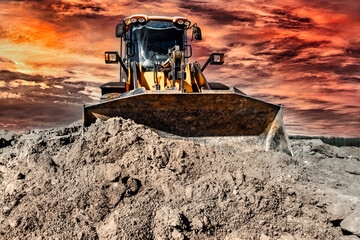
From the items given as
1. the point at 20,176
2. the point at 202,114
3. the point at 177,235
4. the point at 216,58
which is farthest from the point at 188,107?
the point at 20,176

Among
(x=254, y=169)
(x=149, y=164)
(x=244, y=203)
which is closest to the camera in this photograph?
(x=244, y=203)

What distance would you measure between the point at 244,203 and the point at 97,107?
285cm

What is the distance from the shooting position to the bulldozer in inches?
210

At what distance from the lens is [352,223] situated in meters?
3.80

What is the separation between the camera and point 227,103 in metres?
5.52

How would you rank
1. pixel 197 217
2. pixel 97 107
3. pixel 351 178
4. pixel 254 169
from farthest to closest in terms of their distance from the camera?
pixel 351 178 → pixel 97 107 → pixel 254 169 → pixel 197 217

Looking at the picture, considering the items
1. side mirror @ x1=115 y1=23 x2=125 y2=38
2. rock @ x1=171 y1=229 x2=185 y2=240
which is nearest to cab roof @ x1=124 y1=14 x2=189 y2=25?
side mirror @ x1=115 y1=23 x2=125 y2=38

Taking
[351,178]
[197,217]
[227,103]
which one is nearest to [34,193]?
[197,217]

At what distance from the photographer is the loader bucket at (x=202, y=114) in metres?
5.30

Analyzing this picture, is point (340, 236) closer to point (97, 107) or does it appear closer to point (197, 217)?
point (197, 217)

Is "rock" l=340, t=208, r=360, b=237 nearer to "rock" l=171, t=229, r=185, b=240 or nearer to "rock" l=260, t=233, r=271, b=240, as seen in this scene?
"rock" l=260, t=233, r=271, b=240

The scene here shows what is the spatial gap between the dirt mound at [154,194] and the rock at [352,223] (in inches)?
0.6

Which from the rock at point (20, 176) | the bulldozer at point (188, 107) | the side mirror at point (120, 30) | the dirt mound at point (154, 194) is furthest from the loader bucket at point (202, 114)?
the side mirror at point (120, 30)

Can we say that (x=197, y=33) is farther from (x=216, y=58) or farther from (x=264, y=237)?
(x=264, y=237)
